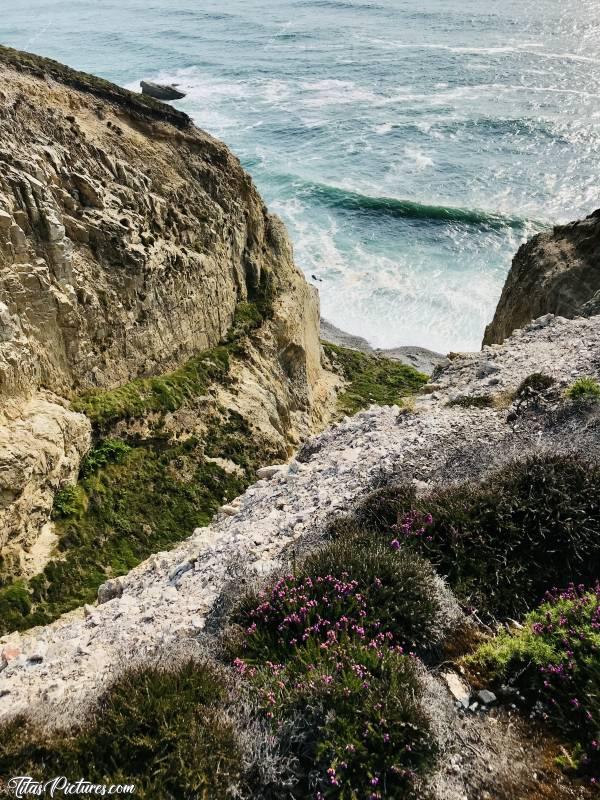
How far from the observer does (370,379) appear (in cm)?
3275

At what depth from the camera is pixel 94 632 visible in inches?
315

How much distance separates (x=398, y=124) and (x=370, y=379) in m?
62.6

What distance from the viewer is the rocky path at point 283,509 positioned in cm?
691

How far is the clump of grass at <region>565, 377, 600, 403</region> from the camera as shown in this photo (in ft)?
35.7

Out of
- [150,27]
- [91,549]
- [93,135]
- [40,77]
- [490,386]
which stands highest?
[150,27]

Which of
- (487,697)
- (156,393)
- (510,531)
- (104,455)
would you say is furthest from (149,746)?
(156,393)

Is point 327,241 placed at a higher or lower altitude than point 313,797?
lower

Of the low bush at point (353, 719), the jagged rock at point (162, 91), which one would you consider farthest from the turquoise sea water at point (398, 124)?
the low bush at point (353, 719)

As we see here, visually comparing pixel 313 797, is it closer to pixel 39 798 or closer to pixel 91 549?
pixel 39 798

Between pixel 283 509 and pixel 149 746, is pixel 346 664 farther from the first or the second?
pixel 283 509

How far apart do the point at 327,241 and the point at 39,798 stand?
55303 mm

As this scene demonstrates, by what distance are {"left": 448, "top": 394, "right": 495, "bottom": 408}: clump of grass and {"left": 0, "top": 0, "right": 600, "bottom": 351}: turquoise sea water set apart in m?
30.2

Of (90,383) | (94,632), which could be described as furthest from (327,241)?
(94,632)

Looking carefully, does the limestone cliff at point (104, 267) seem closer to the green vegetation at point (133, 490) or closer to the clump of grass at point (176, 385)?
the clump of grass at point (176, 385)
